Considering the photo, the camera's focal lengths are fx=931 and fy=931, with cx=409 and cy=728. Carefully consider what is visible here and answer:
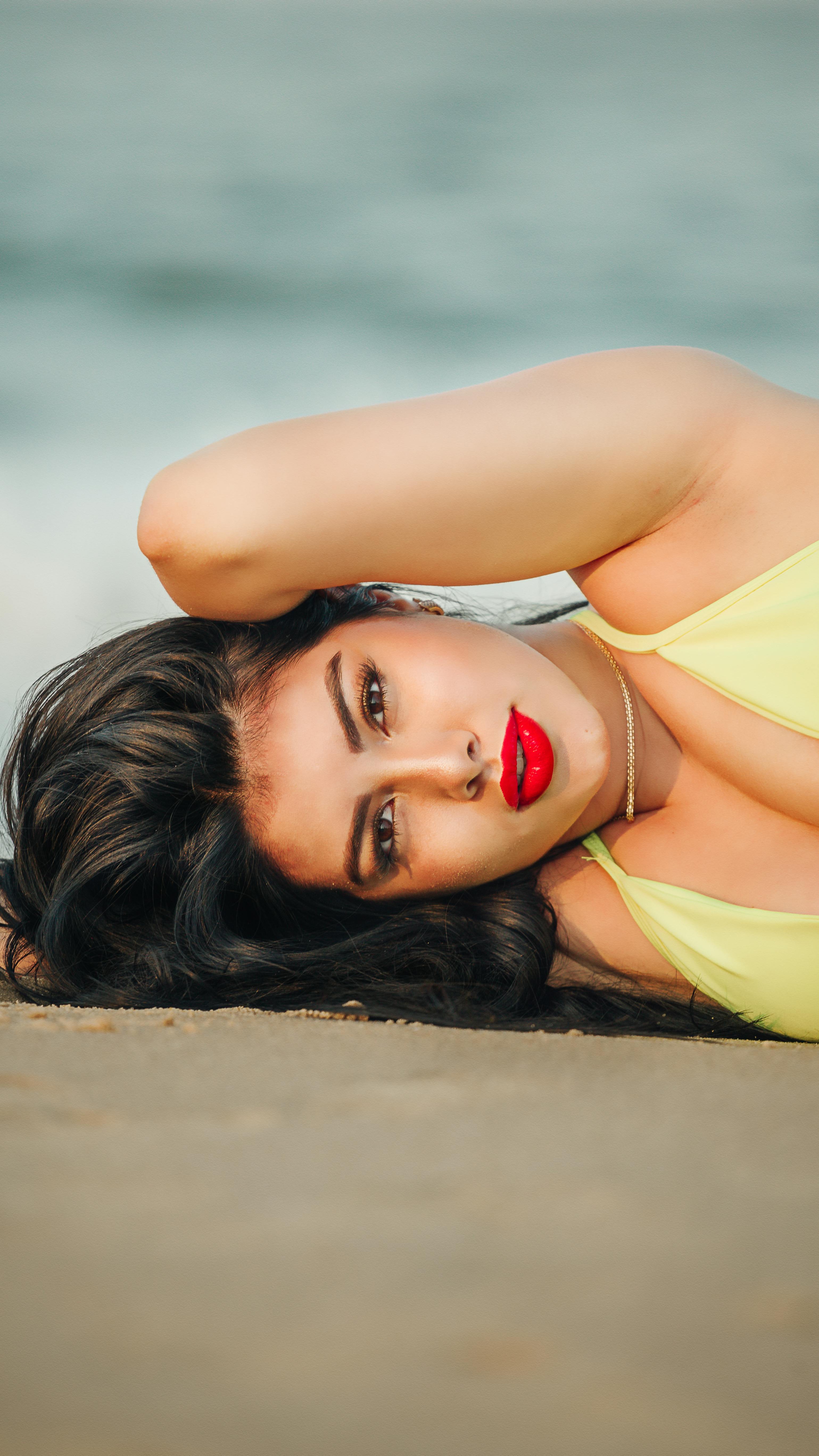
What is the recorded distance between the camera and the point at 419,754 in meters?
1.65

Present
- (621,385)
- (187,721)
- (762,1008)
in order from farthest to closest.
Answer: (187,721) < (762,1008) < (621,385)

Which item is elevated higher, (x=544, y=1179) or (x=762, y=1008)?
(x=544, y=1179)

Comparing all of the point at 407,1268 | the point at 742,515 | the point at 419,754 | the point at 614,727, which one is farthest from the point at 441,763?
the point at 407,1268

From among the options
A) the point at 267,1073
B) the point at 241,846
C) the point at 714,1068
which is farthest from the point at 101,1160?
Result: the point at 241,846

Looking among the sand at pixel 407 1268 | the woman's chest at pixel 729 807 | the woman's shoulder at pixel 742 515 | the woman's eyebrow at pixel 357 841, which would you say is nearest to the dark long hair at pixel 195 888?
the woman's eyebrow at pixel 357 841

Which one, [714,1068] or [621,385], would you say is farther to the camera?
[621,385]

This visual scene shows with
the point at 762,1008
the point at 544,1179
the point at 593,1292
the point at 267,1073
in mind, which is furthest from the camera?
the point at 762,1008

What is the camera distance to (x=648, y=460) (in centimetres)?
151

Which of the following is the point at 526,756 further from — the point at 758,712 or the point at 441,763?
the point at 758,712

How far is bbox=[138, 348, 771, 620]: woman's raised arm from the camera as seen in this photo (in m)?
1.44

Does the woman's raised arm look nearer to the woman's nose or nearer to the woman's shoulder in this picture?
the woman's shoulder

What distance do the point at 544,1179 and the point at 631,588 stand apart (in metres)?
1.26

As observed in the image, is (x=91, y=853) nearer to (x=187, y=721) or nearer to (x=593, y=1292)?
(x=187, y=721)

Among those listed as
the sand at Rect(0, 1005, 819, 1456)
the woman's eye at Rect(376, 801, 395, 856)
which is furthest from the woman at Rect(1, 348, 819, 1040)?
the sand at Rect(0, 1005, 819, 1456)
